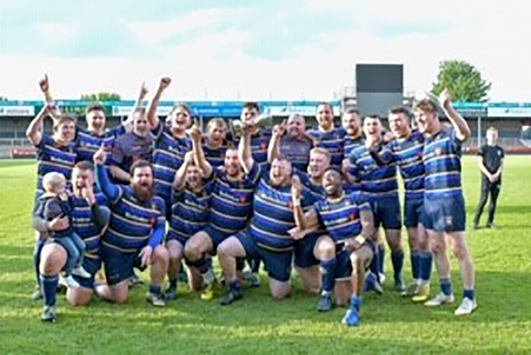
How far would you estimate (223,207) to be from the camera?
6.05m

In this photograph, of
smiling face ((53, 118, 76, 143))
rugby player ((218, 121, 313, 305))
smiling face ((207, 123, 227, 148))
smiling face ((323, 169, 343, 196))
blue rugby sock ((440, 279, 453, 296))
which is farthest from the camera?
smiling face ((207, 123, 227, 148))

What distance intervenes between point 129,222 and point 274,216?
1.41 m

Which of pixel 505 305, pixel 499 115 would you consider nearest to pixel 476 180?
pixel 505 305

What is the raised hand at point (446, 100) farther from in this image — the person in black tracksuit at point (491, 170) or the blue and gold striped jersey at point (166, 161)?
the person in black tracksuit at point (491, 170)

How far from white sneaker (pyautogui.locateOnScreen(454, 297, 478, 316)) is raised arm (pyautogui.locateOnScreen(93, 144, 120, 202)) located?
3.33 m

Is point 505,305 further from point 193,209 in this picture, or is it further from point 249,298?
point 193,209

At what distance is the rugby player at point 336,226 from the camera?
17.8 feet

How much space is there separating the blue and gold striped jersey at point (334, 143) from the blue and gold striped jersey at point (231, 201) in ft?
2.93

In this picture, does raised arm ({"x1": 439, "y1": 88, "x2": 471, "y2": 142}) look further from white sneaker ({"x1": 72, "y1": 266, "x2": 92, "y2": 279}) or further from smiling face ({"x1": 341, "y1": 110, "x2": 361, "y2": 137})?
white sneaker ({"x1": 72, "y1": 266, "x2": 92, "y2": 279})

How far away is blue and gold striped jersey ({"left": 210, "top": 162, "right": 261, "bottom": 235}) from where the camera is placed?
19.7ft

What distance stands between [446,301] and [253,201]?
2.12 m

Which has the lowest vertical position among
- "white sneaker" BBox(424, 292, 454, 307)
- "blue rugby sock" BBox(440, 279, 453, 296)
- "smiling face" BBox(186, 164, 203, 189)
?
"white sneaker" BBox(424, 292, 454, 307)

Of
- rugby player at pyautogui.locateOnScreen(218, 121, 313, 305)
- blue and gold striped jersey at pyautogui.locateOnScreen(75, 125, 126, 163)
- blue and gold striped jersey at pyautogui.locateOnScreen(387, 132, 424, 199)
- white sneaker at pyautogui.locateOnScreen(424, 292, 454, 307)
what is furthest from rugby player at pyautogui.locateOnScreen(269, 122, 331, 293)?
blue and gold striped jersey at pyautogui.locateOnScreen(75, 125, 126, 163)

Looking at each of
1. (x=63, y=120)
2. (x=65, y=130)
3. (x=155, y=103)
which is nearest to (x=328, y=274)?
(x=155, y=103)
